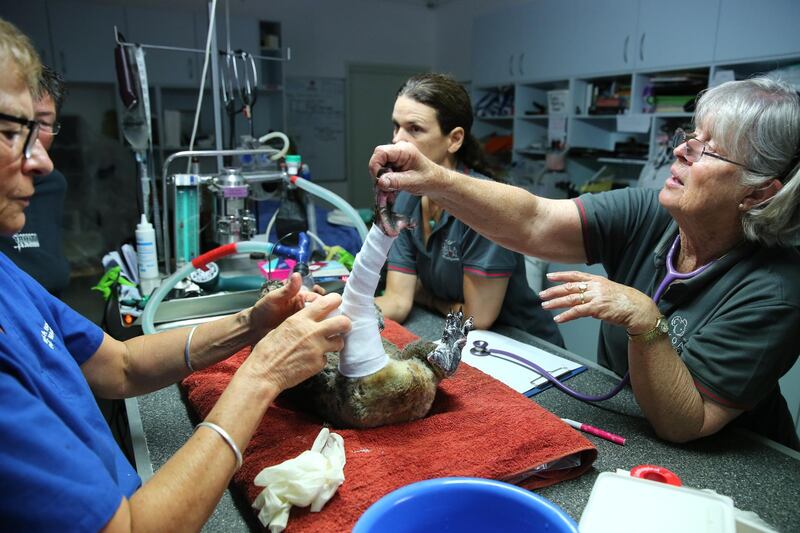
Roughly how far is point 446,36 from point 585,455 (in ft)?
19.0

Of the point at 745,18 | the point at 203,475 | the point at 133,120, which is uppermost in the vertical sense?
the point at 745,18

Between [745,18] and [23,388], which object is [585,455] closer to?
[23,388]

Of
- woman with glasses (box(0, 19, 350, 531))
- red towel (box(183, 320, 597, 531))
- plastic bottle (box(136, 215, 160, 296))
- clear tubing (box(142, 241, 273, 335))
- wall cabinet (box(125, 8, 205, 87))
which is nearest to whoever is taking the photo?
woman with glasses (box(0, 19, 350, 531))

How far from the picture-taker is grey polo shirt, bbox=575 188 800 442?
97 cm

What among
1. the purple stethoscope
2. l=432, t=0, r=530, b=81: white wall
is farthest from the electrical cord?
l=432, t=0, r=530, b=81: white wall

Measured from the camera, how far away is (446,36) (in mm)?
5941

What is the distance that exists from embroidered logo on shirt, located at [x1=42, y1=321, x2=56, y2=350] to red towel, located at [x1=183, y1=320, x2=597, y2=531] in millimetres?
291

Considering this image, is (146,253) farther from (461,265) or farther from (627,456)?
(627,456)

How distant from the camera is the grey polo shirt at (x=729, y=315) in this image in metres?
0.97

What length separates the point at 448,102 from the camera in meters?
1.80

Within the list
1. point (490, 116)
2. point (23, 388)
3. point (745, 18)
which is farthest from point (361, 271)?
point (490, 116)

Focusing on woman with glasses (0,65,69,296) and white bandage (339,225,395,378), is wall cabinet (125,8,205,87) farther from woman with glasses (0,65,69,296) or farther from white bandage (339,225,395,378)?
white bandage (339,225,395,378)

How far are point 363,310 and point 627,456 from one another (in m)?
0.53

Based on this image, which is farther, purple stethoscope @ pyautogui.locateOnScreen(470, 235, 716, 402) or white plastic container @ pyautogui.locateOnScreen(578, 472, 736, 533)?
purple stethoscope @ pyautogui.locateOnScreen(470, 235, 716, 402)
